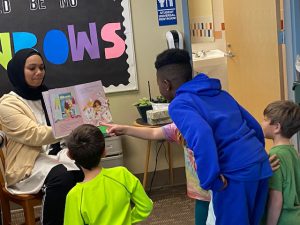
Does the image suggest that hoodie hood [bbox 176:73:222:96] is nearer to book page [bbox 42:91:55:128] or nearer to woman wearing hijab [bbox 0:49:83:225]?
book page [bbox 42:91:55:128]

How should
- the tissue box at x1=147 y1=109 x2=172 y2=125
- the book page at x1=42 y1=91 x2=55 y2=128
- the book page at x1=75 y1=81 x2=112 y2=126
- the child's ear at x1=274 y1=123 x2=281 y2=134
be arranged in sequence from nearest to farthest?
the child's ear at x1=274 y1=123 x2=281 y2=134 < the book page at x1=42 y1=91 x2=55 y2=128 < the book page at x1=75 y1=81 x2=112 y2=126 < the tissue box at x1=147 y1=109 x2=172 y2=125

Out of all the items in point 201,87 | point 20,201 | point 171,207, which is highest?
point 201,87

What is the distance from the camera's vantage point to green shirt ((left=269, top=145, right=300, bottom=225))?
70.7 inches

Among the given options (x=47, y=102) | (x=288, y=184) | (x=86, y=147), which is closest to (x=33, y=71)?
(x=47, y=102)

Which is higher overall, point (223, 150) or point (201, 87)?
point (201, 87)

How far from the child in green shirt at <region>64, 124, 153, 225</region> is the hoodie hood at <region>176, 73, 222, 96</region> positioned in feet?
1.36

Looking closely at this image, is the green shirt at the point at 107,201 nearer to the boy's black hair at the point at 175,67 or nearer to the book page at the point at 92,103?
the boy's black hair at the point at 175,67

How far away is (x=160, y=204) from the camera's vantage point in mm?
3465

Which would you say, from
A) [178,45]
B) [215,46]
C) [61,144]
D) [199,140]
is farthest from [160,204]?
[215,46]

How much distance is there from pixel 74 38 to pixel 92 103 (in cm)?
99

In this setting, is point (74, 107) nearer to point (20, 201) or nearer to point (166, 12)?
point (20, 201)

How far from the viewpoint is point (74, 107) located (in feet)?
8.66

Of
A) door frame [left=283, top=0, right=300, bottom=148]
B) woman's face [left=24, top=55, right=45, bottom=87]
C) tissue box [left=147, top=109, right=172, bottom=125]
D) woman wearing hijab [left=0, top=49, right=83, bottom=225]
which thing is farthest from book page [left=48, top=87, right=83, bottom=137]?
door frame [left=283, top=0, right=300, bottom=148]

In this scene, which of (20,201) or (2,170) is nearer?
(20,201)
